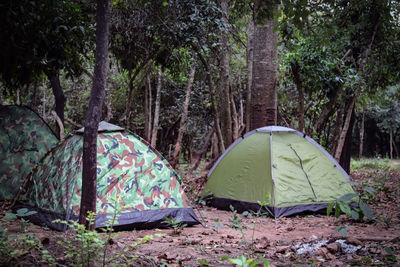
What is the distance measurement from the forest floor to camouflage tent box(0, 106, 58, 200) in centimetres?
141

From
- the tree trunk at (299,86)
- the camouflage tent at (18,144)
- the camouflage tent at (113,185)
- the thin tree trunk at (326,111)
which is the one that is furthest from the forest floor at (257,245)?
the thin tree trunk at (326,111)

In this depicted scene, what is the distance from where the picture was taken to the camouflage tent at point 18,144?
6236mm

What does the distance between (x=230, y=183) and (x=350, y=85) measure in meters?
3.75

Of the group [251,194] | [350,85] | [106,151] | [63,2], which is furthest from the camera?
[350,85]

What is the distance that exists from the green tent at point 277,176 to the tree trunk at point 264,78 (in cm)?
88

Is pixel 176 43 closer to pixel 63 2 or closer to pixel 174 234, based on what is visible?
pixel 63 2

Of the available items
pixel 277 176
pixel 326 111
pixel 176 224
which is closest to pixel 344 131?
pixel 326 111

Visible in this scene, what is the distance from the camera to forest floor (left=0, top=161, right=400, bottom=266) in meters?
2.98

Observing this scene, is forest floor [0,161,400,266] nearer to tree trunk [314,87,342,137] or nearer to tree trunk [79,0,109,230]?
tree trunk [79,0,109,230]

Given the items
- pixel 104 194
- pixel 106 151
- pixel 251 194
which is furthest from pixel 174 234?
pixel 251 194

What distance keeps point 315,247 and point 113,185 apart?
8.38 feet

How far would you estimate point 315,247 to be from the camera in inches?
Result: 141

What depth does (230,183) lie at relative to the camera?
21.1 ft

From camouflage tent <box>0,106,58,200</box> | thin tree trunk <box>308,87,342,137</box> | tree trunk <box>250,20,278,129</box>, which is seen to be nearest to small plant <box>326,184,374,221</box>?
tree trunk <box>250,20,278,129</box>
